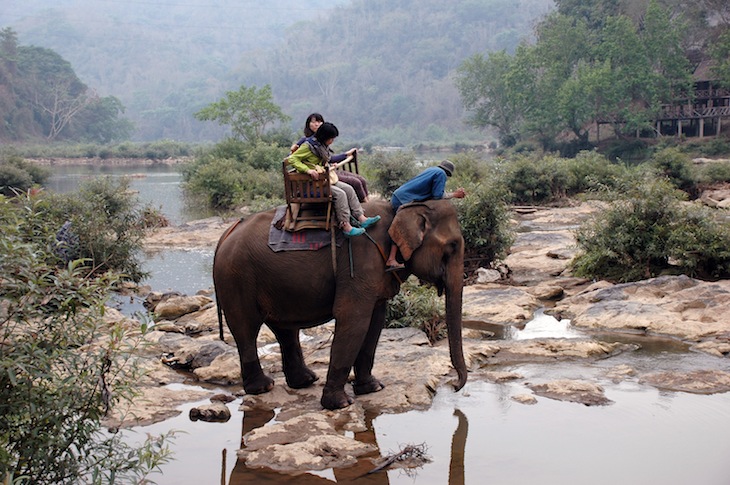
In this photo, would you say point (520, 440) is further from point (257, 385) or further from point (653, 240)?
point (653, 240)

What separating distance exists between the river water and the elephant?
1.75ft

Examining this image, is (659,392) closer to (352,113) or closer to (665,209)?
(665,209)

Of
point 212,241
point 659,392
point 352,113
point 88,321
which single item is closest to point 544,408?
point 659,392

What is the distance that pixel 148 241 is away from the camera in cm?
2058

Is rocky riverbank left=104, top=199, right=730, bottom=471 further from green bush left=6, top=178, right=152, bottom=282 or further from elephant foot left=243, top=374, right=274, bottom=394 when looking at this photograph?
green bush left=6, top=178, right=152, bottom=282

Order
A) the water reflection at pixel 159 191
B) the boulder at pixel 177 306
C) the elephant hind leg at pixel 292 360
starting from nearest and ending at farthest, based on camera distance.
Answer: the elephant hind leg at pixel 292 360, the boulder at pixel 177 306, the water reflection at pixel 159 191

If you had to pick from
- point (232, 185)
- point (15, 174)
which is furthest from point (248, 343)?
point (15, 174)

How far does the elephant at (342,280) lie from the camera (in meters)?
7.28

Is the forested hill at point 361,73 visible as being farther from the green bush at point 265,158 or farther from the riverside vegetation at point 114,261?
the riverside vegetation at point 114,261

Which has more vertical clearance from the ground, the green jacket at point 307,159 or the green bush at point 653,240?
the green jacket at point 307,159

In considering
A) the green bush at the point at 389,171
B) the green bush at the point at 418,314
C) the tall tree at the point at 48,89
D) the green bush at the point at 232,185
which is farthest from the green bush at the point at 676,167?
the tall tree at the point at 48,89

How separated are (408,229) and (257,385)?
2117 millimetres

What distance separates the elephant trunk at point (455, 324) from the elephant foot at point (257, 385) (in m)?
1.85

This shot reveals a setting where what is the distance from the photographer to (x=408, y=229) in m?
7.23
